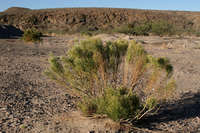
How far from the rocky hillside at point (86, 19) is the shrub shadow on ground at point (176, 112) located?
53.3 meters

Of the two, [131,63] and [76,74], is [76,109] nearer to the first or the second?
[76,74]

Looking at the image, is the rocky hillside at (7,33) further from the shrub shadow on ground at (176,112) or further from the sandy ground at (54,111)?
the shrub shadow on ground at (176,112)

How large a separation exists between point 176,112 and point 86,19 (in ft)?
211

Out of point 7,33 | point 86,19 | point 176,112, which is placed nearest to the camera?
point 176,112

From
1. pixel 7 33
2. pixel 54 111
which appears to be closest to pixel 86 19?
pixel 7 33

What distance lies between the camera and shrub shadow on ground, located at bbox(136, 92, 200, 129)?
16.3 ft

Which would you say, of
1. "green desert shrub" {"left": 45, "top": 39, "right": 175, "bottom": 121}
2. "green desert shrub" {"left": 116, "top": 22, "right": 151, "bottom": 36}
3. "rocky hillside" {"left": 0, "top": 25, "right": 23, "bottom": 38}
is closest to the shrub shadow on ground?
"green desert shrub" {"left": 45, "top": 39, "right": 175, "bottom": 121}

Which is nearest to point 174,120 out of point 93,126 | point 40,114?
point 93,126

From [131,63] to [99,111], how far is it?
1.17m

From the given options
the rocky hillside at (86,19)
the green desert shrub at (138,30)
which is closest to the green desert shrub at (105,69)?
the green desert shrub at (138,30)

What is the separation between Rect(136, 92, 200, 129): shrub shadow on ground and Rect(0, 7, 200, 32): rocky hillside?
5333 centimetres

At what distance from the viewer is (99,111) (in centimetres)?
479

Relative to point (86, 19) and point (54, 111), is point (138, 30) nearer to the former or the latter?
point (86, 19)

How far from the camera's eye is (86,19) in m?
68.2
